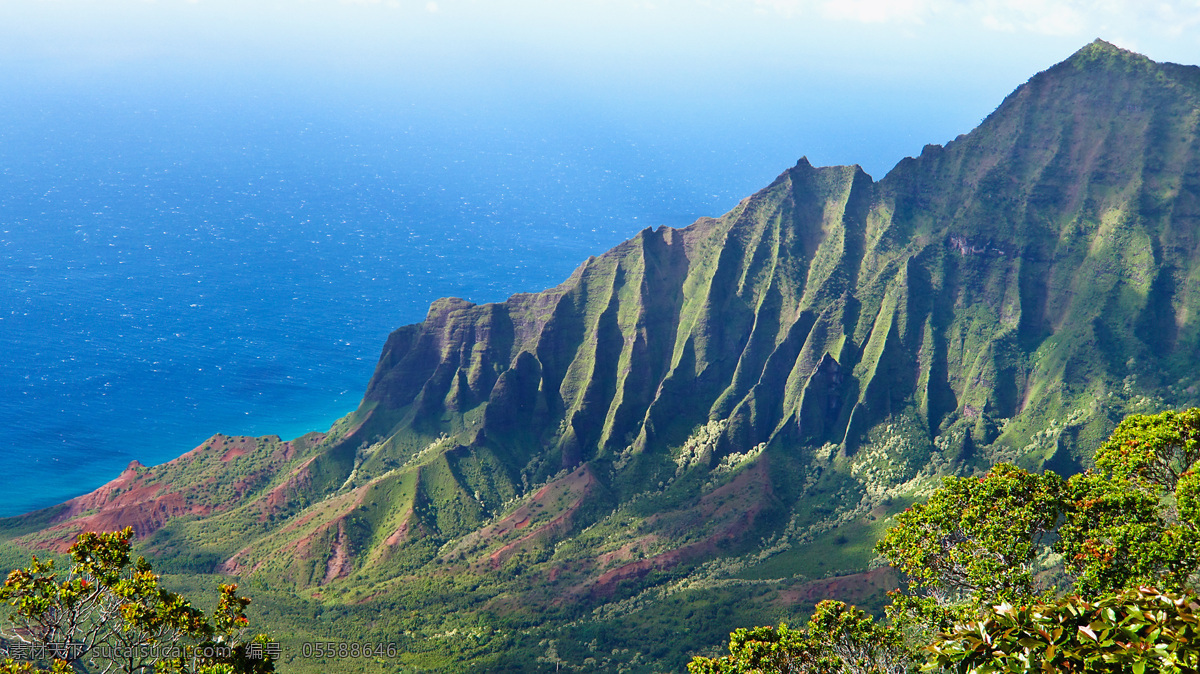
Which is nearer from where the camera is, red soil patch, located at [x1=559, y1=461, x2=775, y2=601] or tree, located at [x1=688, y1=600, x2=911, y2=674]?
tree, located at [x1=688, y1=600, x2=911, y2=674]

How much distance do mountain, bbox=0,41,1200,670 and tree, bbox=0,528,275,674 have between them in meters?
76.6

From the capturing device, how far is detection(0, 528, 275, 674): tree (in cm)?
3447

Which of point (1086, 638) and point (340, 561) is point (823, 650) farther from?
point (340, 561)

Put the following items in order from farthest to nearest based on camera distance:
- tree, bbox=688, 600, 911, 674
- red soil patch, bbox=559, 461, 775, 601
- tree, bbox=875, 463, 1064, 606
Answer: red soil patch, bbox=559, 461, 775, 601 < tree, bbox=875, 463, 1064, 606 < tree, bbox=688, 600, 911, 674

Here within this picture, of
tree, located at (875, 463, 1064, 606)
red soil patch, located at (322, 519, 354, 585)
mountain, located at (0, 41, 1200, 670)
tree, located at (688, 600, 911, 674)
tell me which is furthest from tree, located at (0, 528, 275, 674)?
red soil patch, located at (322, 519, 354, 585)

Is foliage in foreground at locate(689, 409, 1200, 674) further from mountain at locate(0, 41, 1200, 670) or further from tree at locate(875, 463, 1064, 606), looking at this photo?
mountain at locate(0, 41, 1200, 670)

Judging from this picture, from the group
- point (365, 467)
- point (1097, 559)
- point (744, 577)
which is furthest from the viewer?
point (365, 467)

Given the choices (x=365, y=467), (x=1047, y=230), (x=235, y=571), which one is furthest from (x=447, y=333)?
(x=1047, y=230)

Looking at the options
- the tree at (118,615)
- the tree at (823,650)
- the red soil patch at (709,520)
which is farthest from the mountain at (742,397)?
the tree at (118,615)

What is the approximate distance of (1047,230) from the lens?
146m

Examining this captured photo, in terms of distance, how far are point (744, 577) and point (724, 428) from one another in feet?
103

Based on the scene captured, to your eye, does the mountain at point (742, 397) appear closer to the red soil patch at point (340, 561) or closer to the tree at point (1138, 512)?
the red soil patch at point (340, 561)

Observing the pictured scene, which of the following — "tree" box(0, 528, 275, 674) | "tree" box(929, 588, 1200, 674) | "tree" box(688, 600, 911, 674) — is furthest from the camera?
"tree" box(688, 600, 911, 674)

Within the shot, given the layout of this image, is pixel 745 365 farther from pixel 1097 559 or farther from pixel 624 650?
pixel 1097 559
